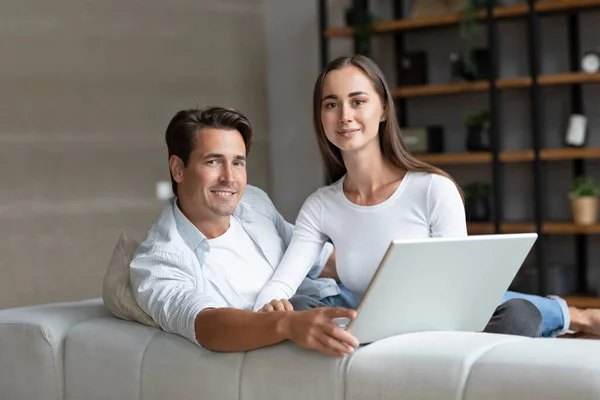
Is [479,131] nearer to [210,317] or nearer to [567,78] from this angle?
[567,78]

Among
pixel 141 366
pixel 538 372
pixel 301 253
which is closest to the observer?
pixel 538 372

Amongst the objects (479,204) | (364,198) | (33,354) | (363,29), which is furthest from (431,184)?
(363,29)

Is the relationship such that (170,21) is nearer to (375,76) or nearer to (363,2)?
(363,2)

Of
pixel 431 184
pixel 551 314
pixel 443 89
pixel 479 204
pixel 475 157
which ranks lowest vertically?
pixel 479 204

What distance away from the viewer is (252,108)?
6.14 metres

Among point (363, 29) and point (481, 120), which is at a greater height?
point (363, 29)

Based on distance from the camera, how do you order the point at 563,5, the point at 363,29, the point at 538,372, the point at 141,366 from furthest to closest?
the point at 363,29, the point at 563,5, the point at 141,366, the point at 538,372

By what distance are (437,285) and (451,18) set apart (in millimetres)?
3586

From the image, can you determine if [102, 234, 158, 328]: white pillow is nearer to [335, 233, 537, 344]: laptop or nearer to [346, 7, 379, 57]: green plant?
[335, 233, 537, 344]: laptop

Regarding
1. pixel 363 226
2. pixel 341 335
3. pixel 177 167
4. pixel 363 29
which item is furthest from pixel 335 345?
pixel 363 29

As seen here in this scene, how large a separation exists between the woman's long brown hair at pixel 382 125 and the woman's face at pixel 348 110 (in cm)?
2

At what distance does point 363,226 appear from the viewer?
2406 millimetres

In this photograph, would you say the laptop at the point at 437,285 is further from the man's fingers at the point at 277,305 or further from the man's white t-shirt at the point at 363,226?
the man's white t-shirt at the point at 363,226

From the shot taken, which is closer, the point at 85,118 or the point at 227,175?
the point at 227,175
